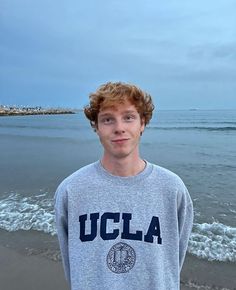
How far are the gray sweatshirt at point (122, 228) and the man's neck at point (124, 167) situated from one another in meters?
0.03

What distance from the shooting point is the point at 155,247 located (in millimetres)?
1886

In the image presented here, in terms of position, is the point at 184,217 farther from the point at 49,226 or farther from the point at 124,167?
the point at 49,226

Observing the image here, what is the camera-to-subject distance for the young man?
1863 mm

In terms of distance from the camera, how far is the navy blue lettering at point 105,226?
187cm

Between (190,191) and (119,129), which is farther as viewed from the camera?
(190,191)

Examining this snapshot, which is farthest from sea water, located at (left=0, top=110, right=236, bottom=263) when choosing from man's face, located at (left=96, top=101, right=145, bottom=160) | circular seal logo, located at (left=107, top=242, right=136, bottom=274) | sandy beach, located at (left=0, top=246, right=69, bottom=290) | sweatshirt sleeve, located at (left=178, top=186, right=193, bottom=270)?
man's face, located at (left=96, top=101, right=145, bottom=160)

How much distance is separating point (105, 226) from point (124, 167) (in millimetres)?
354

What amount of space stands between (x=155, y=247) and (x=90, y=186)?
0.51 metres

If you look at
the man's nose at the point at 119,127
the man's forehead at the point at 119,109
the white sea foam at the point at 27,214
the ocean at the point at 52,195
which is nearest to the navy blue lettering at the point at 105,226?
the man's nose at the point at 119,127

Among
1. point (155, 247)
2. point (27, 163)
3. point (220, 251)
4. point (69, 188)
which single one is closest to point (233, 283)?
point (220, 251)

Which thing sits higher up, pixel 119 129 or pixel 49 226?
pixel 119 129

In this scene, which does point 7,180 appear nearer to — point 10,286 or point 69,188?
point 10,286

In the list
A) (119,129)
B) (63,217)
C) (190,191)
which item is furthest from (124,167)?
(190,191)

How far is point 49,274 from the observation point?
491 centimetres
